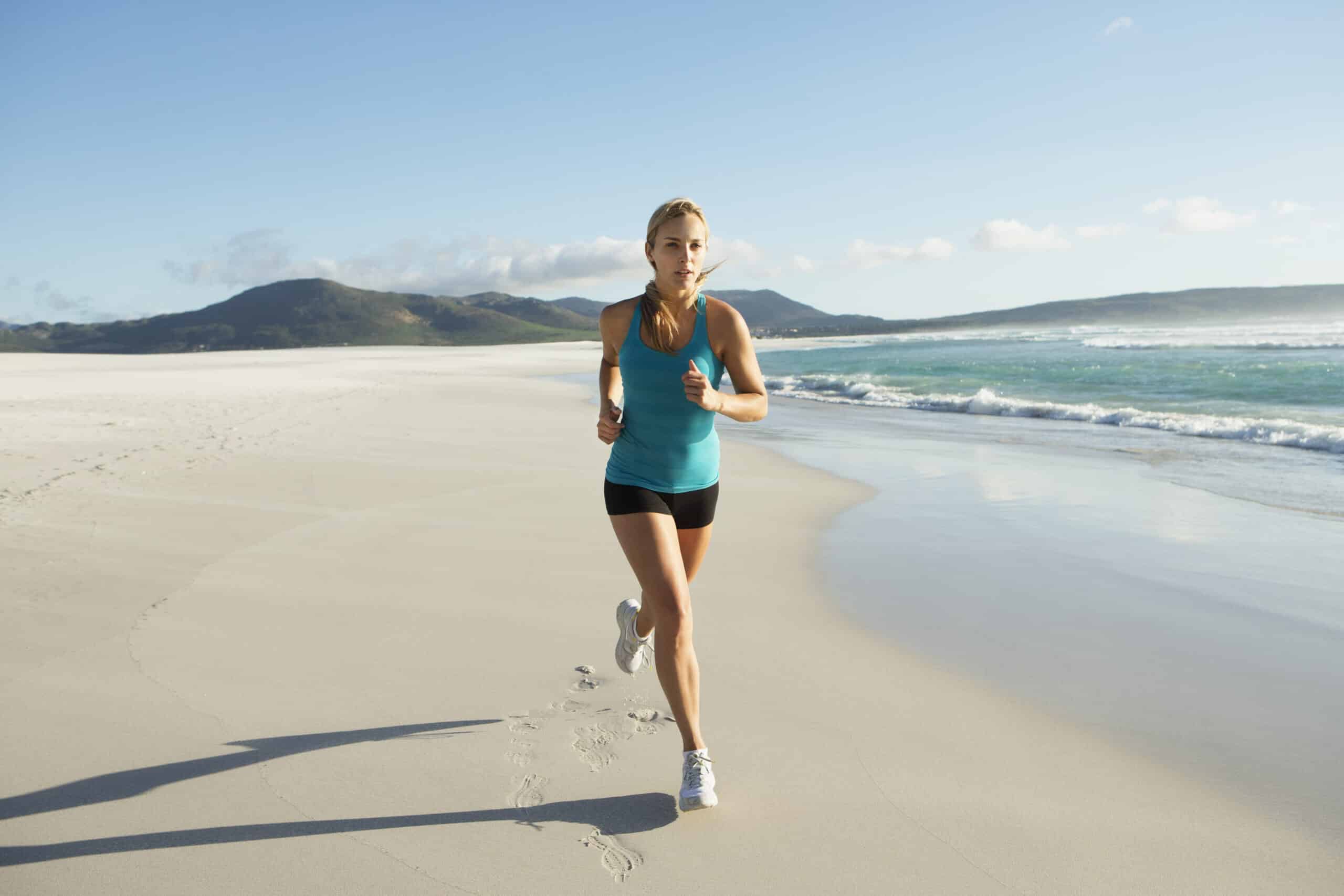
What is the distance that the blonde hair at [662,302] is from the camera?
2.88 m

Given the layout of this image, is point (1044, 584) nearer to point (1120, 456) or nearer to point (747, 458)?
point (747, 458)

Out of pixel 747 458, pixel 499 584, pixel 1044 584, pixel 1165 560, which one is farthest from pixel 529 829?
pixel 747 458

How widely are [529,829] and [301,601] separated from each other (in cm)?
267

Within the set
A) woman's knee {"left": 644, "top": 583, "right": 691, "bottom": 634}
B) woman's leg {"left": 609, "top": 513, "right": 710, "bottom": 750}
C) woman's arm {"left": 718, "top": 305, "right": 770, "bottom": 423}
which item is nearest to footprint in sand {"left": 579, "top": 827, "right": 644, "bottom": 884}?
woman's leg {"left": 609, "top": 513, "right": 710, "bottom": 750}

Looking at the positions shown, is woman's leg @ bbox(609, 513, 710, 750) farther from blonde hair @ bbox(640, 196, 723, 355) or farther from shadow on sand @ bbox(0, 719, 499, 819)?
shadow on sand @ bbox(0, 719, 499, 819)

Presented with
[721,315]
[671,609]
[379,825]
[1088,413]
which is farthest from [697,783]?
[1088,413]

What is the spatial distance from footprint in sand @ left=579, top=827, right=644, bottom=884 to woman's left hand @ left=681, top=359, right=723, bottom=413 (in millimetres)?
1345

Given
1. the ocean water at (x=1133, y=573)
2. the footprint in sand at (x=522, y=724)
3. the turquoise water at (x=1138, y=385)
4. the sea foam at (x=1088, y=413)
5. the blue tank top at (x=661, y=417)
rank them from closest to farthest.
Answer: the blue tank top at (x=661, y=417) < the footprint in sand at (x=522, y=724) < the ocean water at (x=1133, y=573) < the sea foam at (x=1088, y=413) < the turquoise water at (x=1138, y=385)

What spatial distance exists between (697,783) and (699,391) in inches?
48.6

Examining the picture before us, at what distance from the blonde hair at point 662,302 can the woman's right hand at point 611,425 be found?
29 cm

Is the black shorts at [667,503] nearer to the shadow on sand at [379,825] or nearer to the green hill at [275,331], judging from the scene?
the shadow on sand at [379,825]

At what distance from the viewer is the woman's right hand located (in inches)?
117

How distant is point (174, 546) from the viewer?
5.71 meters

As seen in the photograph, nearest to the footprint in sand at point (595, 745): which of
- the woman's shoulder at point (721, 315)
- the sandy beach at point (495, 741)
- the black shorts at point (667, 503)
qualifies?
the sandy beach at point (495, 741)
